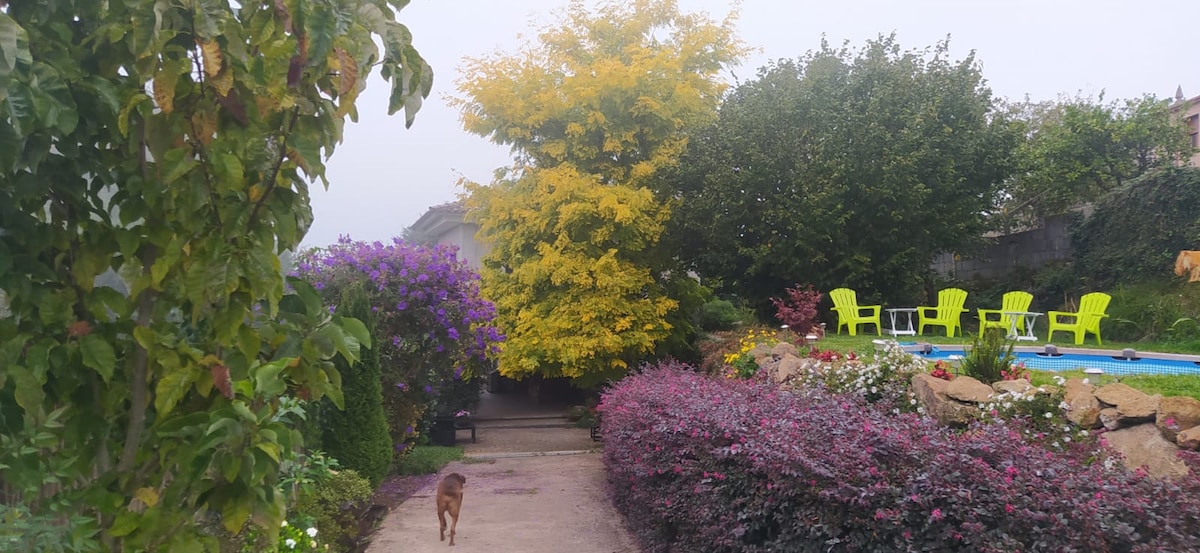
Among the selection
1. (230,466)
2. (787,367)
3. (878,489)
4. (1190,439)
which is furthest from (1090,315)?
(230,466)

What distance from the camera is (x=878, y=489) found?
3.25 m

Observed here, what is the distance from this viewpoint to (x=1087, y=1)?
11109mm

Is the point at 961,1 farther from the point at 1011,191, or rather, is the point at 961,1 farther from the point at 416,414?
the point at 416,414

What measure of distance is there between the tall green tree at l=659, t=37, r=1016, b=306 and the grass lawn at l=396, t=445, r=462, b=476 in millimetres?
5437

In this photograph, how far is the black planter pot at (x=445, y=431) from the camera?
1233cm

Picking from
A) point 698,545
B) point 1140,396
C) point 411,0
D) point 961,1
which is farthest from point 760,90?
point 411,0

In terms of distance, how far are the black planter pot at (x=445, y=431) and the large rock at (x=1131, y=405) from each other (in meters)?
9.33

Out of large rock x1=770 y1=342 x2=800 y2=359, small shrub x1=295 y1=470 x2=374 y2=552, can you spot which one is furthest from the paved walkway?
large rock x1=770 y1=342 x2=800 y2=359

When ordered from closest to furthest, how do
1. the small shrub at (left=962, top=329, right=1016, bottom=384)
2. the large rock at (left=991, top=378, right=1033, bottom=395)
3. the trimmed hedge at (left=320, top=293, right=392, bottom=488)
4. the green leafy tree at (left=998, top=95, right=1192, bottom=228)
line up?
the large rock at (left=991, top=378, right=1033, bottom=395), the small shrub at (left=962, top=329, right=1016, bottom=384), the trimmed hedge at (left=320, top=293, right=392, bottom=488), the green leafy tree at (left=998, top=95, right=1192, bottom=228)

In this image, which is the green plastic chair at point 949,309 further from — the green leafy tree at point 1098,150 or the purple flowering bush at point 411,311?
the purple flowering bush at point 411,311

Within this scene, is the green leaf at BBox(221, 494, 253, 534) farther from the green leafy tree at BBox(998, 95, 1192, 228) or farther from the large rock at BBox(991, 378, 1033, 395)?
the green leafy tree at BBox(998, 95, 1192, 228)

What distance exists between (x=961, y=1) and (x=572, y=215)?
6685 mm

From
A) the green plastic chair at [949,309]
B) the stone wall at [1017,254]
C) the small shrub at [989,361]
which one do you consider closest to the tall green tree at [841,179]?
the green plastic chair at [949,309]

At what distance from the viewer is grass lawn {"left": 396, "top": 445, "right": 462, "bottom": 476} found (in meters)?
9.64
